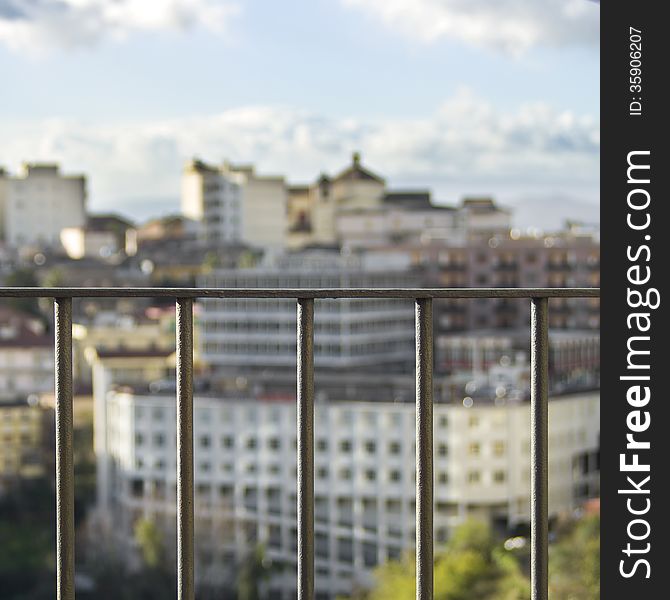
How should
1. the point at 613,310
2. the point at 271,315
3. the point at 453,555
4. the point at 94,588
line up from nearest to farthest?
1. the point at 613,310
2. the point at 453,555
3. the point at 94,588
4. the point at 271,315

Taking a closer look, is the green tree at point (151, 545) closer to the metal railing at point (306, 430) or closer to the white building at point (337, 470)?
the white building at point (337, 470)

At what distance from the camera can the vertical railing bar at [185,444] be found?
0.87 m

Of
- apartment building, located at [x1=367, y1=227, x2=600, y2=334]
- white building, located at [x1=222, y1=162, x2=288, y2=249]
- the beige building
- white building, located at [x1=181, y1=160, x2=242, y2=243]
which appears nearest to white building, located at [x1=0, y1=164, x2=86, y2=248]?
white building, located at [x1=181, y1=160, x2=242, y2=243]

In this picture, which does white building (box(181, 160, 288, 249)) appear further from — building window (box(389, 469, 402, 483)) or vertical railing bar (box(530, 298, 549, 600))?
vertical railing bar (box(530, 298, 549, 600))

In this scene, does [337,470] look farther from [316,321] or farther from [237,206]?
[237,206]

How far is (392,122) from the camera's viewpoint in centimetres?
4938

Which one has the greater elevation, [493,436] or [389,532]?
[493,436]

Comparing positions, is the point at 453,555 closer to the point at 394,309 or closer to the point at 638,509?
the point at 394,309

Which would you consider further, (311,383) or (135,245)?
(135,245)

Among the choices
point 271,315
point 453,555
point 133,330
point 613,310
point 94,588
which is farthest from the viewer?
point 271,315

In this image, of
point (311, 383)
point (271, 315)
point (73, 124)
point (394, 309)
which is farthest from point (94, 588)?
point (73, 124)

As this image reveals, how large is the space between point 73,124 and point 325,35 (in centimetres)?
910

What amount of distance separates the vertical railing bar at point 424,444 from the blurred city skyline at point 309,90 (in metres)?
45.7

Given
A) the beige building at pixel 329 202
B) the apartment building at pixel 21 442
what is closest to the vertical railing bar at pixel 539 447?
the apartment building at pixel 21 442
